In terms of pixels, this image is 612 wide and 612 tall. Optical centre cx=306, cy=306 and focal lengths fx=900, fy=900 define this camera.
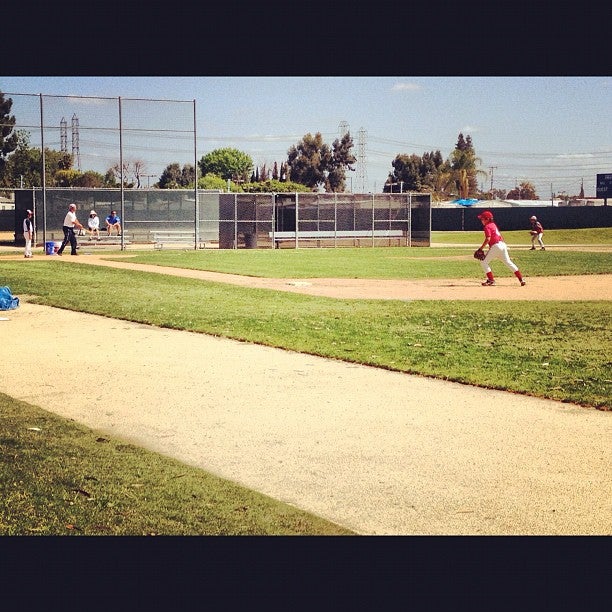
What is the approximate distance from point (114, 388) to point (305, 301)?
8715 mm

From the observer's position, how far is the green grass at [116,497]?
495 centimetres

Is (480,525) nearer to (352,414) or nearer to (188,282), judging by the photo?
(352,414)

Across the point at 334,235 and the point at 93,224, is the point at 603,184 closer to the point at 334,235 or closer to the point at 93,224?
the point at 334,235

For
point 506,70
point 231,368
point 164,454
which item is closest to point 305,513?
point 164,454

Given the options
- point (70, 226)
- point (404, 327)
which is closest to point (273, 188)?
point (70, 226)

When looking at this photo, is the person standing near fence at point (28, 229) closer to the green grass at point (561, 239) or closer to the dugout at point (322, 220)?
the dugout at point (322, 220)

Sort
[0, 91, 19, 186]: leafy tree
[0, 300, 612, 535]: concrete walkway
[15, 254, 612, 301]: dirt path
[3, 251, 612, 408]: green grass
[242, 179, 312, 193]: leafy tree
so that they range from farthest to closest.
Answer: [242, 179, 312, 193]: leafy tree, [0, 91, 19, 186]: leafy tree, [15, 254, 612, 301]: dirt path, [3, 251, 612, 408]: green grass, [0, 300, 612, 535]: concrete walkway

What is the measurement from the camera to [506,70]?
4.57 metres

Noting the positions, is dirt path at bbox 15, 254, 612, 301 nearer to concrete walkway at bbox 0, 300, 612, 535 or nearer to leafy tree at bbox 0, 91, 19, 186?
concrete walkway at bbox 0, 300, 612, 535

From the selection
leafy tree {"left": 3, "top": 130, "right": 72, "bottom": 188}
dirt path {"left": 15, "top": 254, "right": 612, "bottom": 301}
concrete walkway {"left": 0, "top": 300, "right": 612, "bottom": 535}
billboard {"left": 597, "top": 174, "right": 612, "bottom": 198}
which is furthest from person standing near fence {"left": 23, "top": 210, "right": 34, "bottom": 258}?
billboard {"left": 597, "top": 174, "right": 612, "bottom": 198}

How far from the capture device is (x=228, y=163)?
113 meters

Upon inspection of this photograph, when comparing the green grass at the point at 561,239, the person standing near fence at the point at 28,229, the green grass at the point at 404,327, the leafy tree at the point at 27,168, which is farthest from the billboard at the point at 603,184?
the green grass at the point at 404,327

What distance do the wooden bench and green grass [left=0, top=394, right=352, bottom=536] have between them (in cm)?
3531

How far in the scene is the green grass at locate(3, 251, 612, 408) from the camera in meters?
9.84
